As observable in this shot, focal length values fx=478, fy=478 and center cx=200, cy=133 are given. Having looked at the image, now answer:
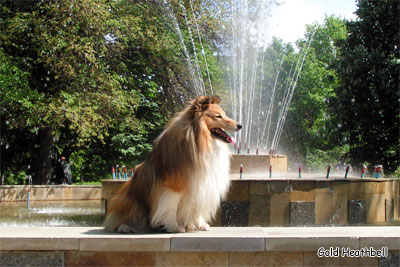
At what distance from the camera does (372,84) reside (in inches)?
901

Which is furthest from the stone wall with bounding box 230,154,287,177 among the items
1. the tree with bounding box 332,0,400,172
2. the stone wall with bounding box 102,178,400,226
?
the tree with bounding box 332,0,400,172

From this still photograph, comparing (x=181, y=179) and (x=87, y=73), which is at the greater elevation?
(x=87, y=73)

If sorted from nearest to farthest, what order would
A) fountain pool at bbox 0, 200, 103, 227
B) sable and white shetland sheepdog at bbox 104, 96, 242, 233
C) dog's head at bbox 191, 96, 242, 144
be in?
sable and white shetland sheepdog at bbox 104, 96, 242, 233, dog's head at bbox 191, 96, 242, 144, fountain pool at bbox 0, 200, 103, 227

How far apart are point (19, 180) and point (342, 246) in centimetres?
4146

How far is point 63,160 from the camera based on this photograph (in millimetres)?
25016

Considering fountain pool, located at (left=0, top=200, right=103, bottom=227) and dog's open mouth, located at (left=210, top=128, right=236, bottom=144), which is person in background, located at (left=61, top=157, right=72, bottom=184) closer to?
fountain pool, located at (left=0, top=200, right=103, bottom=227)

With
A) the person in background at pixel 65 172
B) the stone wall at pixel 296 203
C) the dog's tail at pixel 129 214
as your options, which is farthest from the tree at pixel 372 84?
the dog's tail at pixel 129 214

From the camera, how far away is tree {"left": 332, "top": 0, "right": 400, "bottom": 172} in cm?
2245

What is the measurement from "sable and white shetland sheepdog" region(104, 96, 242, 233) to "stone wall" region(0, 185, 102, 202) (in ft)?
51.2

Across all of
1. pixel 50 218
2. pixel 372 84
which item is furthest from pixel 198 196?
pixel 372 84

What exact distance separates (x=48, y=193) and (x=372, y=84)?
1569cm

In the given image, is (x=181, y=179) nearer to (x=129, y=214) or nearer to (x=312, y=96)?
(x=129, y=214)

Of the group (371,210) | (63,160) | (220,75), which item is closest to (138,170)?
(371,210)

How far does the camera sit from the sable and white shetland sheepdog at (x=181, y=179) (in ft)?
17.0
